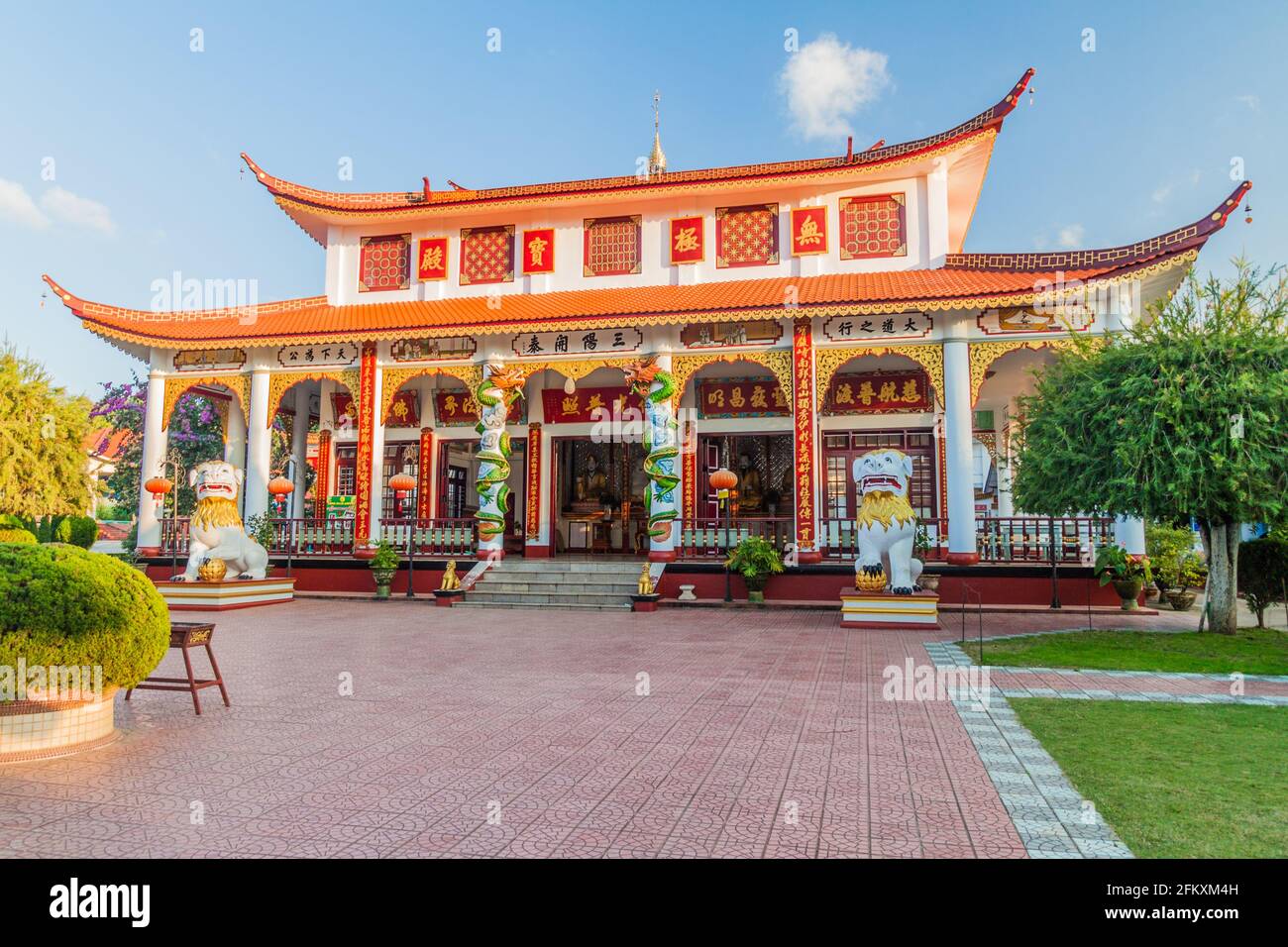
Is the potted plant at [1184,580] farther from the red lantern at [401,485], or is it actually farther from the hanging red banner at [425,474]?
the red lantern at [401,485]

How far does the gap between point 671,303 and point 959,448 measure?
19.5ft

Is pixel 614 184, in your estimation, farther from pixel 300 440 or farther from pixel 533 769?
pixel 533 769

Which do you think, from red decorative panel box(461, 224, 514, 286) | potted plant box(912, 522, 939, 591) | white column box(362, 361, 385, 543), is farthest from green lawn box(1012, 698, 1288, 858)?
red decorative panel box(461, 224, 514, 286)

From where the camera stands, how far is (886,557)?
11.2 metres

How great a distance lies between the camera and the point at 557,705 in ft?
19.3

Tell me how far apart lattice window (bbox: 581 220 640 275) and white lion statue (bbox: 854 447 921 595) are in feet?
25.9

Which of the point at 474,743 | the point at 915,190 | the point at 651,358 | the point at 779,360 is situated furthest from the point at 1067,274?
the point at 474,743

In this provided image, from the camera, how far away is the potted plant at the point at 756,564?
13.3m

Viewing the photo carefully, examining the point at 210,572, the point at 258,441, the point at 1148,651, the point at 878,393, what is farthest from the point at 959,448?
the point at 258,441

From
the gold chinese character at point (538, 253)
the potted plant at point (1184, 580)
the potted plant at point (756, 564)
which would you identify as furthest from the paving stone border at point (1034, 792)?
the gold chinese character at point (538, 253)

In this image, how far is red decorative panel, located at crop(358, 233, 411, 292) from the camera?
1764cm

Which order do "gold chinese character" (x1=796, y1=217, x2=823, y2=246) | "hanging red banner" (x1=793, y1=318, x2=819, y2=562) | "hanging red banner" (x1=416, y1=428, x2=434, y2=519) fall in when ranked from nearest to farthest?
"hanging red banner" (x1=793, y1=318, x2=819, y2=562) < "gold chinese character" (x1=796, y1=217, x2=823, y2=246) < "hanging red banner" (x1=416, y1=428, x2=434, y2=519)

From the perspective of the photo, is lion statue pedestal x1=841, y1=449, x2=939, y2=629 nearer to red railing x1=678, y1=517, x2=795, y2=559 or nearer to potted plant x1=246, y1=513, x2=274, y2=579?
red railing x1=678, y1=517, x2=795, y2=559

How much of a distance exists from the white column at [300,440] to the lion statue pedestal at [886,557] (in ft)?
45.6
